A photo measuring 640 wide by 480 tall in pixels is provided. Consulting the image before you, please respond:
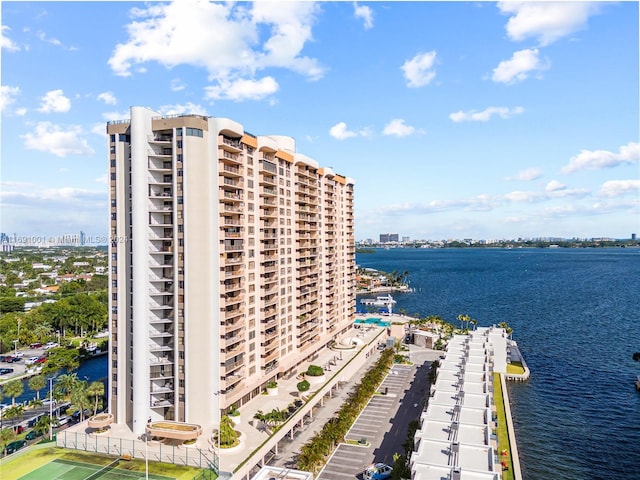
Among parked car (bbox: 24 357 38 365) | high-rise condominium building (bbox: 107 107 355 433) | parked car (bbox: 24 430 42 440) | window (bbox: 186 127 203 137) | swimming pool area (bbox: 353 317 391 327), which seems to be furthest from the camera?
swimming pool area (bbox: 353 317 391 327)

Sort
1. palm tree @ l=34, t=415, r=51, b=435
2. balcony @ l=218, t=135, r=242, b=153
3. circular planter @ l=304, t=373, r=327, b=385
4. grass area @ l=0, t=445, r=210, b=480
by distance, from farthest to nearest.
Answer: circular planter @ l=304, t=373, r=327, b=385 → balcony @ l=218, t=135, r=242, b=153 → palm tree @ l=34, t=415, r=51, b=435 → grass area @ l=0, t=445, r=210, b=480

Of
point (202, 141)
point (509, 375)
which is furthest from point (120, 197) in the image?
point (509, 375)

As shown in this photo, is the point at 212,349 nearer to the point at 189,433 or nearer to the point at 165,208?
the point at 189,433

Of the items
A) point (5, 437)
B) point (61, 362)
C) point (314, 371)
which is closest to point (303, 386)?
point (314, 371)

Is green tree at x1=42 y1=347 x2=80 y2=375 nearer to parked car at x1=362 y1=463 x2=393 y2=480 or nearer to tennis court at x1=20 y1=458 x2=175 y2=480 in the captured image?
tennis court at x1=20 y1=458 x2=175 y2=480

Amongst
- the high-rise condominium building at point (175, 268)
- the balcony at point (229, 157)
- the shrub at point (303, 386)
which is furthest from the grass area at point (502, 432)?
the balcony at point (229, 157)

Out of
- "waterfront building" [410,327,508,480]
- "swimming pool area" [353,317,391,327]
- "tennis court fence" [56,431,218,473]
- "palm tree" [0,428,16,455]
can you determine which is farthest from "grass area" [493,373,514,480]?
"palm tree" [0,428,16,455]

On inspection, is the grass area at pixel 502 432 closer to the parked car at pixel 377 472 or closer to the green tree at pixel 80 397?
the parked car at pixel 377 472

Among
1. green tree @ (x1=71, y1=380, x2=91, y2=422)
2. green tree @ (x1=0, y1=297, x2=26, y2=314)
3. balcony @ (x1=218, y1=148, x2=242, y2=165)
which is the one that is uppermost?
balcony @ (x1=218, y1=148, x2=242, y2=165)
